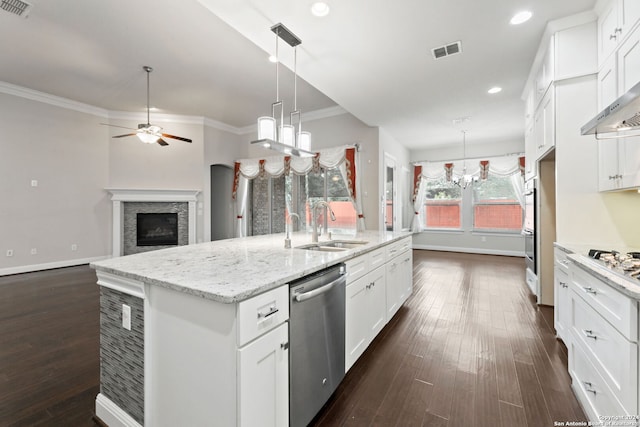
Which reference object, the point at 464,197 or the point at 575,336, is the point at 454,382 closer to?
the point at 575,336

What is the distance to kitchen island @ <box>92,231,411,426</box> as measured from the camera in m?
1.09

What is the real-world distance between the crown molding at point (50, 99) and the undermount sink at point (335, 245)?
613 cm

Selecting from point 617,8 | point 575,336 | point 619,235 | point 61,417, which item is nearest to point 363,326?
point 575,336

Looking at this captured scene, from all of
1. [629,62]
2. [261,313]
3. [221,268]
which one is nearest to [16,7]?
[221,268]

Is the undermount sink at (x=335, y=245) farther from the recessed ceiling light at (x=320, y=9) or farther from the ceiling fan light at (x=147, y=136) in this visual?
the ceiling fan light at (x=147, y=136)

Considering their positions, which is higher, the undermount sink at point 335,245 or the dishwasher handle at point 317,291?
the undermount sink at point 335,245

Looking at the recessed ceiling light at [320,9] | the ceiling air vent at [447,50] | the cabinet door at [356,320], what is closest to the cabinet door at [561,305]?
the cabinet door at [356,320]

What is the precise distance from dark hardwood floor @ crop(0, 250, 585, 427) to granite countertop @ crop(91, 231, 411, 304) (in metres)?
0.93

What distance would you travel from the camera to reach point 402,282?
325 centimetres

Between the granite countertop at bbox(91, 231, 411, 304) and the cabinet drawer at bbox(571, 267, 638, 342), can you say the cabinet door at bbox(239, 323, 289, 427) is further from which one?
the cabinet drawer at bbox(571, 267, 638, 342)

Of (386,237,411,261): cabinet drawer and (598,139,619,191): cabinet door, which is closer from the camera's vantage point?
(598,139,619,191): cabinet door

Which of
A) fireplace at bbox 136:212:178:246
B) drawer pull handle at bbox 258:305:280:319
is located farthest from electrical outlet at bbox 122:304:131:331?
fireplace at bbox 136:212:178:246

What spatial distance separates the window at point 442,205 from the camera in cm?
760

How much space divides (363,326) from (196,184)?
18.1 feet
